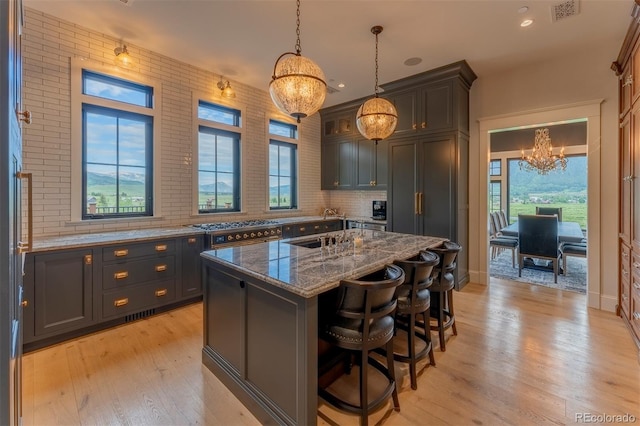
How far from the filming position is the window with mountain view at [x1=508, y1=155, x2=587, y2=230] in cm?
709

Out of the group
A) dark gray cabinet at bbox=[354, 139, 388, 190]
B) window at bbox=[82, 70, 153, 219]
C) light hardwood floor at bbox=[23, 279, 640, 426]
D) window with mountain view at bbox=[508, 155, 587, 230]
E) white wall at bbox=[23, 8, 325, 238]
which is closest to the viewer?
light hardwood floor at bbox=[23, 279, 640, 426]

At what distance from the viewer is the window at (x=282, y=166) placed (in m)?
5.21

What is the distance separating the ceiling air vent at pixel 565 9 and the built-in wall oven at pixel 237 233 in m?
3.99

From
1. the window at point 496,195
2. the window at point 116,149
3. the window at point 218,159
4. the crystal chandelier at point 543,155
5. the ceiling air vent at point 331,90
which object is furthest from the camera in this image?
the window at point 496,195

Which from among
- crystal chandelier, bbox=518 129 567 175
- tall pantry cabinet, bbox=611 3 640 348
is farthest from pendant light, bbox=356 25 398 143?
crystal chandelier, bbox=518 129 567 175

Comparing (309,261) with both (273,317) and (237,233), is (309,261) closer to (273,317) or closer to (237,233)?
(273,317)

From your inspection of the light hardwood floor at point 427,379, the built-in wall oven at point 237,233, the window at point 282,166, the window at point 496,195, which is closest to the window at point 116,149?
the built-in wall oven at point 237,233

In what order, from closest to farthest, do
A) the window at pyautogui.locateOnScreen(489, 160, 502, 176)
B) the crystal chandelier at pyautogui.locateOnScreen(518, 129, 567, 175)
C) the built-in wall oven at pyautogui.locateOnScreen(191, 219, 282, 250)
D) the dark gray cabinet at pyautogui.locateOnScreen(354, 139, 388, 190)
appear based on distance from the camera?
the built-in wall oven at pyautogui.locateOnScreen(191, 219, 282, 250), the dark gray cabinet at pyautogui.locateOnScreen(354, 139, 388, 190), the crystal chandelier at pyautogui.locateOnScreen(518, 129, 567, 175), the window at pyautogui.locateOnScreen(489, 160, 502, 176)

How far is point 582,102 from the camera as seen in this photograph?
3.53m

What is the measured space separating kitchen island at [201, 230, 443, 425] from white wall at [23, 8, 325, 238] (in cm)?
206

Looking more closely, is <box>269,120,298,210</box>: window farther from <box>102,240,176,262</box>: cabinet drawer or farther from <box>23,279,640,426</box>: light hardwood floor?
<box>23,279,640,426</box>: light hardwood floor

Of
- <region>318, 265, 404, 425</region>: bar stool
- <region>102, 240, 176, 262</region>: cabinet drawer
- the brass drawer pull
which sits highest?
<region>102, 240, 176, 262</region>: cabinet drawer

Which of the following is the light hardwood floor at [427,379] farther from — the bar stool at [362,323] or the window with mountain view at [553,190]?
the window with mountain view at [553,190]

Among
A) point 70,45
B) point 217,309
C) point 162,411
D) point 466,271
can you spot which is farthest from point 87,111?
point 466,271
